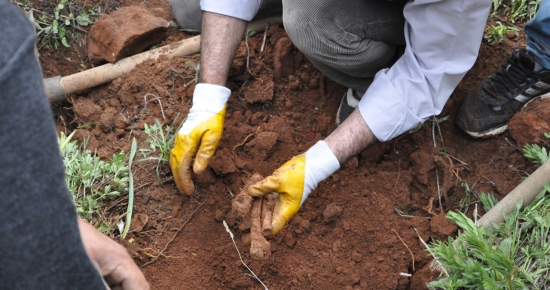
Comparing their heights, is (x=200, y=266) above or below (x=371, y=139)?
below

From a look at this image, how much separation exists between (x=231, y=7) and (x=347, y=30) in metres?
0.56

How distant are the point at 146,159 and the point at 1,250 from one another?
1526 millimetres

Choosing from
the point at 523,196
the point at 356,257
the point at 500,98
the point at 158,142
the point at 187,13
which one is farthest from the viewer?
the point at 187,13

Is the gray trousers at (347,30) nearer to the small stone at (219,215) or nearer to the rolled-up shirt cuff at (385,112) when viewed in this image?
the rolled-up shirt cuff at (385,112)

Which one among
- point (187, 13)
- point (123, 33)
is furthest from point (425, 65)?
point (123, 33)

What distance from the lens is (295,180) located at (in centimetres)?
225

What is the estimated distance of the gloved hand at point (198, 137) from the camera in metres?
2.43

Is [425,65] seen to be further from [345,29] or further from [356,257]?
[356,257]

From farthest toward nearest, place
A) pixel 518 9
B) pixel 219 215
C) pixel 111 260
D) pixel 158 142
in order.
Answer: pixel 518 9 → pixel 158 142 → pixel 219 215 → pixel 111 260

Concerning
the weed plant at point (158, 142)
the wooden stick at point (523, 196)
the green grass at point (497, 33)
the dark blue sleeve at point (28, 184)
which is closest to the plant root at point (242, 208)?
the weed plant at point (158, 142)

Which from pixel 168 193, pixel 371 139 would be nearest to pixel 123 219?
pixel 168 193

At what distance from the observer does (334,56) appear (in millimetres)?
2578

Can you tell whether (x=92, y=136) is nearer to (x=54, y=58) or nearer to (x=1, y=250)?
(x=54, y=58)

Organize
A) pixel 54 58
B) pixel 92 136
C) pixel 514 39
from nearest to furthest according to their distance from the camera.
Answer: pixel 92 136 → pixel 514 39 → pixel 54 58
